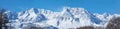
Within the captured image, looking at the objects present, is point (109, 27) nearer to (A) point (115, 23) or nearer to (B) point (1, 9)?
(A) point (115, 23)

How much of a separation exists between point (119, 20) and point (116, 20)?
1.39m

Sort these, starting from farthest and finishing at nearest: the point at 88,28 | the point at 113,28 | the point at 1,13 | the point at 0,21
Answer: the point at 88,28 → the point at 113,28 → the point at 1,13 → the point at 0,21

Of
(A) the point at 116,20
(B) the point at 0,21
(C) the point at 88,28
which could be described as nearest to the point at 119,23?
(A) the point at 116,20

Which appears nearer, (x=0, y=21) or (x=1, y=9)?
(x=0, y=21)

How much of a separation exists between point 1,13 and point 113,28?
3497 cm

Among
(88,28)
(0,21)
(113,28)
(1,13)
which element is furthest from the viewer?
(88,28)

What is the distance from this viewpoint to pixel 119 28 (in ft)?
309

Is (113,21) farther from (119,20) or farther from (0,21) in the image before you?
(0,21)

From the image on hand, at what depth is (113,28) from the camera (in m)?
92.0

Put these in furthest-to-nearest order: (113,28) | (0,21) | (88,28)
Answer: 1. (88,28)
2. (113,28)
3. (0,21)

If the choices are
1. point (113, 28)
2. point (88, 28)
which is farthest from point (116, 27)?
point (88, 28)

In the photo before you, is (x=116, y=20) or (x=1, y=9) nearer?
(x=1, y=9)

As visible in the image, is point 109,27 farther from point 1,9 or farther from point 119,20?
point 1,9

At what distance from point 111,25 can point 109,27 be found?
1.02m
